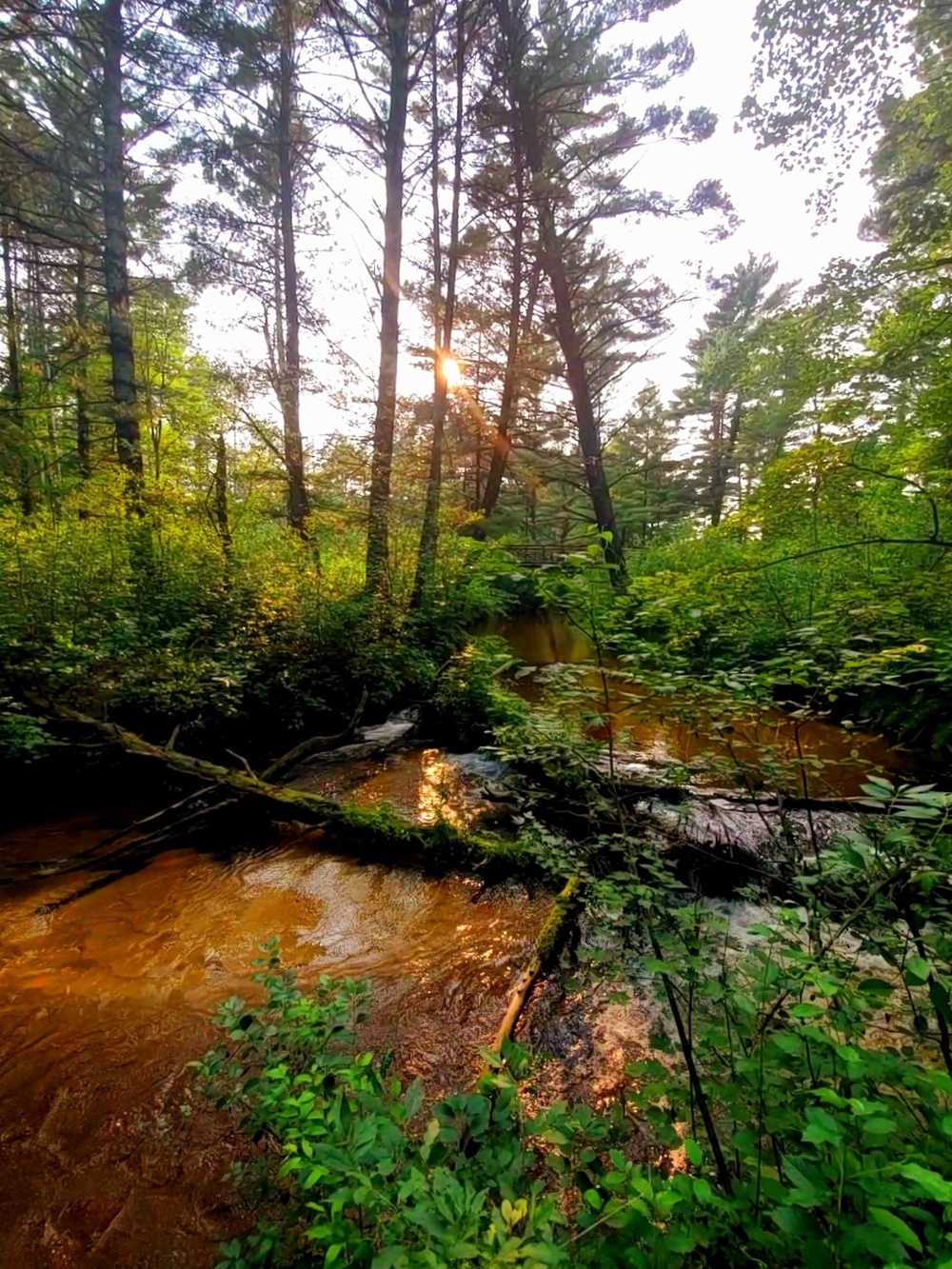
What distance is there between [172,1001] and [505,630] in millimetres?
13194

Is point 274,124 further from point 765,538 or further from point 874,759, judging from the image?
point 874,759

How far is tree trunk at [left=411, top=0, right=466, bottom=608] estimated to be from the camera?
359 inches

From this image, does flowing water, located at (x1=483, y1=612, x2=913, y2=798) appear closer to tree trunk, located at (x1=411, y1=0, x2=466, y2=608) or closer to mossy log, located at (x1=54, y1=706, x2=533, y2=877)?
mossy log, located at (x1=54, y1=706, x2=533, y2=877)

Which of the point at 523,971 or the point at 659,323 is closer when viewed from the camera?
the point at 523,971

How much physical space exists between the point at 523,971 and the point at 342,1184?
1.89m

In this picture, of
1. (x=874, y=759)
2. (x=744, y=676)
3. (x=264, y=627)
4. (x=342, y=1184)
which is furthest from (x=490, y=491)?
(x=342, y=1184)

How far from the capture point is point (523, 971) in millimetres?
3027

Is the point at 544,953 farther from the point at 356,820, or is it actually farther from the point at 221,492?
the point at 221,492

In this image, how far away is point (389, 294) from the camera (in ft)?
30.2

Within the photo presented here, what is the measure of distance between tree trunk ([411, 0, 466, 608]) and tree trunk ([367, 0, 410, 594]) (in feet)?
2.37

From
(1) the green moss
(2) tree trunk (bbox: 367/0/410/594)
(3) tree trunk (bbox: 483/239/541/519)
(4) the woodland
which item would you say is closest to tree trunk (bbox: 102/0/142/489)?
(4) the woodland

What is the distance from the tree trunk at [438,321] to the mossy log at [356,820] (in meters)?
4.80

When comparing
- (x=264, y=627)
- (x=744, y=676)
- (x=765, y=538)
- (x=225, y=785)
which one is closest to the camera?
(x=744, y=676)

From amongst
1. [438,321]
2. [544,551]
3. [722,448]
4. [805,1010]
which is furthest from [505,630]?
[722,448]
